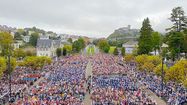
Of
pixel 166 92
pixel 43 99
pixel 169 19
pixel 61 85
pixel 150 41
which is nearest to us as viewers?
pixel 43 99

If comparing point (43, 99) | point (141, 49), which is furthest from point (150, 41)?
point (43, 99)

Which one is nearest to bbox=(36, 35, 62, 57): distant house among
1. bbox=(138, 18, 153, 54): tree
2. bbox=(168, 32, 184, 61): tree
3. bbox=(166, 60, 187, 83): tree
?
bbox=(138, 18, 153, 54): tree

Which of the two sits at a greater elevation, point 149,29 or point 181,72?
point 149,29

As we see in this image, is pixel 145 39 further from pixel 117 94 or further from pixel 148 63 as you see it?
pixel 117 94

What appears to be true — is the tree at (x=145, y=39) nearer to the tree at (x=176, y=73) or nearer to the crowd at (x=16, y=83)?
the crowd at (x=16, y=83)

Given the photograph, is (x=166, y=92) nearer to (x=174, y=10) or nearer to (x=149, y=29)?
(x=174, y=10)

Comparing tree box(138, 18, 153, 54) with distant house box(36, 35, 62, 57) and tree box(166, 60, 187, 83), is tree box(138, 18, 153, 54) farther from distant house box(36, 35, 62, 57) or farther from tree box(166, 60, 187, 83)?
distant house box(36, 35, 62, 57)

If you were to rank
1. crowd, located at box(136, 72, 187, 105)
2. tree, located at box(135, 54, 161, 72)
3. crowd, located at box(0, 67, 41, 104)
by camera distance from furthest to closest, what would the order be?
tree, located at box(135, 54, 161, 72)
crowd, located at box(0, 67, 41, 104)
crowd, located at box(136, 72, 187, 105)

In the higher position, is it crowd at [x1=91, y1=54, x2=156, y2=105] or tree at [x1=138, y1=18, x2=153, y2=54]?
tree at [x1=138, y1=18, x2=153, y2=54]
